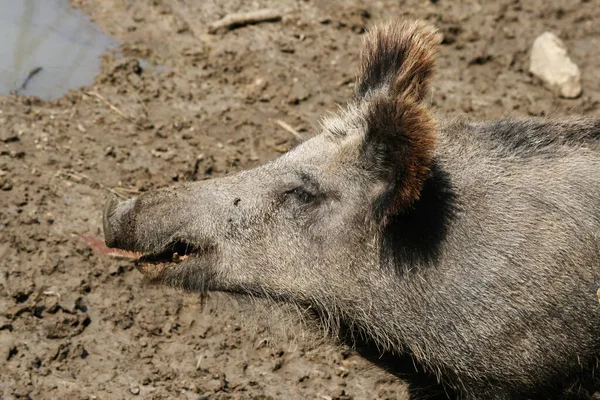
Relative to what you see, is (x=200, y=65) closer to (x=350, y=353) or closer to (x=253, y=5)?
(x=253, y=5)

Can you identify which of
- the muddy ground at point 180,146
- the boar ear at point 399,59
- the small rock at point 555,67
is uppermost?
the boar ear at point 399,59

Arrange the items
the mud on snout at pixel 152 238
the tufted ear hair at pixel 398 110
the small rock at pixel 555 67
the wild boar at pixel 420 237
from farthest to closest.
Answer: the small rock at pixel 555 67 < the mud on snout at pixel 152 238 < the wild boar at pixel 420 237 < the tufted ear hair at pixel 398 110

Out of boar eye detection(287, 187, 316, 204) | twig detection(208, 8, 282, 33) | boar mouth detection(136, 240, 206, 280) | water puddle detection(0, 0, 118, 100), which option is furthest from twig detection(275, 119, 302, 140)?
boar mouth detection(136, 240, 206, 280)

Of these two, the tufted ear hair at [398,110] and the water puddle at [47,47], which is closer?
the tufted ear hair at [398,110]

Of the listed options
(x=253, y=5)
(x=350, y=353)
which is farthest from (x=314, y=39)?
(x=350, y=353)

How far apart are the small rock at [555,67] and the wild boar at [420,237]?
3053 millimetres

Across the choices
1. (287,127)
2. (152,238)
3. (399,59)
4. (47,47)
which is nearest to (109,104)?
(47,47)

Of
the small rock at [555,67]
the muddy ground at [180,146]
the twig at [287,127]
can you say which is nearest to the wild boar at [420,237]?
the muddy ground at [180,146]

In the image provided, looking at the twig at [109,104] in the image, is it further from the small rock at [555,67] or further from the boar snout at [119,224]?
the small rock at [555,67]

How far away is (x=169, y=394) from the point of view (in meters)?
4.95

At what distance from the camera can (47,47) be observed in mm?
7113

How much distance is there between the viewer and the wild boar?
13.7ft

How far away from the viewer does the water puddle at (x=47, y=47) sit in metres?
6.80

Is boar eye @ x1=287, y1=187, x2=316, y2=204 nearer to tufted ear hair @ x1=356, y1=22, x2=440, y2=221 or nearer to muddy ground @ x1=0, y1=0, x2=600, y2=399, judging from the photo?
tufted ear hair @ x1=356, y1=22, x2=440, y2=221
